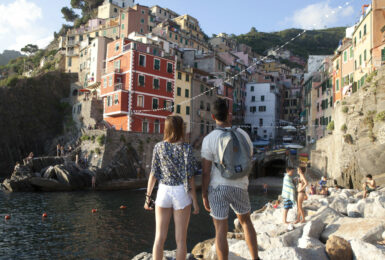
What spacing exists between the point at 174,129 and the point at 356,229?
18.6 feet

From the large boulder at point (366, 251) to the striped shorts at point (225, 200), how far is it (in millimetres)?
2753

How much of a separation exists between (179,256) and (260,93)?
2677 inches

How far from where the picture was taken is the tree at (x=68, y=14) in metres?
92.8

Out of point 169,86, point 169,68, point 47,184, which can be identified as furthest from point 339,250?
point 169,68

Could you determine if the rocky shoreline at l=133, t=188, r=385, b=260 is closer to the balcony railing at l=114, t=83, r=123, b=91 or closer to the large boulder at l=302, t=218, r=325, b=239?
the large boulder at l=302, t=218, r=325, b=239

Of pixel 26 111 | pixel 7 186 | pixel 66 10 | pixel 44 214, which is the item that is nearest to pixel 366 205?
pixel 44 214

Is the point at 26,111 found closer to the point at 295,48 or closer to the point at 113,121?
the point at 113,121

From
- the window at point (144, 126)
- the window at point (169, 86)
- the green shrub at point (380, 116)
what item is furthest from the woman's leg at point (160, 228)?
the window at point (169, 86)

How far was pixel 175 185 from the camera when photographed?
4.81 meters

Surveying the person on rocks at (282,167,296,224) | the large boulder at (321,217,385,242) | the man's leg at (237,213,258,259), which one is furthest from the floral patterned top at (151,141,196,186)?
the person on rocks at (282,167,296,224)

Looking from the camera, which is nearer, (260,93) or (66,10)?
(260,93)

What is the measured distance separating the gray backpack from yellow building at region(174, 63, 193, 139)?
4205 centimetres

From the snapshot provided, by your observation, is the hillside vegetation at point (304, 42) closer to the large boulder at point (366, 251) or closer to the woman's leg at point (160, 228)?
the large boulder at point (366, 251)

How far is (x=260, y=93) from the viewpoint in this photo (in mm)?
70125
